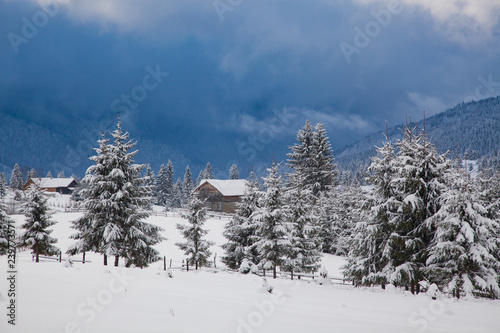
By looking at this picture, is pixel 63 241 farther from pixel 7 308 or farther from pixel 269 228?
pixel 7 308

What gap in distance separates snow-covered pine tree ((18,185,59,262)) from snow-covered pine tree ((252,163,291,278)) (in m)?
17.2

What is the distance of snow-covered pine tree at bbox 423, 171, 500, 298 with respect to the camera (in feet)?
42.0

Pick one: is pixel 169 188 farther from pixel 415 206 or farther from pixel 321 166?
pixel 415 206

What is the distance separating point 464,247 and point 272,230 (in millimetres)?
10886

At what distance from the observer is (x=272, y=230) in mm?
20703

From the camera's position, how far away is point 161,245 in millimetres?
38562

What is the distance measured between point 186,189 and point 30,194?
63.8m

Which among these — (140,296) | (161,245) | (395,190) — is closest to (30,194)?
(161,245)

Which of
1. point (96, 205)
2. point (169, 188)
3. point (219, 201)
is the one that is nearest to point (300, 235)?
point (96, 205)

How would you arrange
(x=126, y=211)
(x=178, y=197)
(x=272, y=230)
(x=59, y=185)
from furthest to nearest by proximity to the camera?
(x=59, y=185), (x=178, y=197), (x=126, y=211), (x=272, y=230)

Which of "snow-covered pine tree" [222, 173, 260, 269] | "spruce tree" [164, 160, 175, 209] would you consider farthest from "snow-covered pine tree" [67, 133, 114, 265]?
"spruce tree" [164, 160, 175, 209]

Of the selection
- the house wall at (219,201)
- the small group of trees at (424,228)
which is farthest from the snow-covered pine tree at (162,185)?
the small group of trees at (424,228)

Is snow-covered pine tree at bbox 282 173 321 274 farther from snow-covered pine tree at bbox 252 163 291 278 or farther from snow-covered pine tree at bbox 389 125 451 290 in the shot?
snow-covered pine tree at bbox 389 125 451 290

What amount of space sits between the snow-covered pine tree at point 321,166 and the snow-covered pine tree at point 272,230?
24.8 meters
